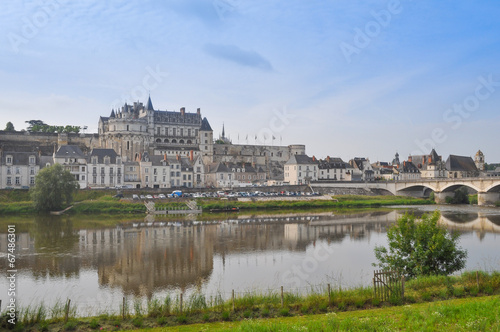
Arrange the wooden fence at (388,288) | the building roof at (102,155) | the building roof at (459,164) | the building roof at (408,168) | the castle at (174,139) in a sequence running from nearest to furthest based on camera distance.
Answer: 1. the wooden fence at (388,288)
2. the building roof at (102,155)
3. the castle at (174,139)
4. the building roof at (459,164)
5. the building roof at (408,168)

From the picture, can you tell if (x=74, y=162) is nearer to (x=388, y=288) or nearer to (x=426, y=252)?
(x=426, y=252)

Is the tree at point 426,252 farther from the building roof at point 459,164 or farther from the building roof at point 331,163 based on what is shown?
the building roof at point 459,164

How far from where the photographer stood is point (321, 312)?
10625mm

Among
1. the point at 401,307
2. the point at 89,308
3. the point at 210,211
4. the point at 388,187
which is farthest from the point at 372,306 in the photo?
the point at 388,187

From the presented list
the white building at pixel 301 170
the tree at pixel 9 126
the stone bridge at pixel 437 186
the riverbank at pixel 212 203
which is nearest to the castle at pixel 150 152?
the white building at pixel 301 170

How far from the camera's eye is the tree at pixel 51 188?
124ft

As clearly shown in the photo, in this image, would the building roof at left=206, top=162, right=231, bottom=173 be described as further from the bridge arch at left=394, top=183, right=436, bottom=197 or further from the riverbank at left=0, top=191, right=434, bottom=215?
the bridge arch at left=394, top=183, right=436, bottom=197

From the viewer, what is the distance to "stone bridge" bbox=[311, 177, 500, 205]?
46.9m

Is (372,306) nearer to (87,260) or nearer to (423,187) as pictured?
(87,260)

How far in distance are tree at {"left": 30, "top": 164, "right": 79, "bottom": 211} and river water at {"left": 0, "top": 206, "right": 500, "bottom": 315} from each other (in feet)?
13.7

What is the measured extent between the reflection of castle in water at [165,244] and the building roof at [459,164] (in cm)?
3428

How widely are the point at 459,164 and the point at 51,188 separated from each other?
58.6 m

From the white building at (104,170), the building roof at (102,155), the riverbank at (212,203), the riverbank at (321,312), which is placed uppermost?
the building roof at (102,155)

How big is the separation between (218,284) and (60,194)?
27.7 meters
